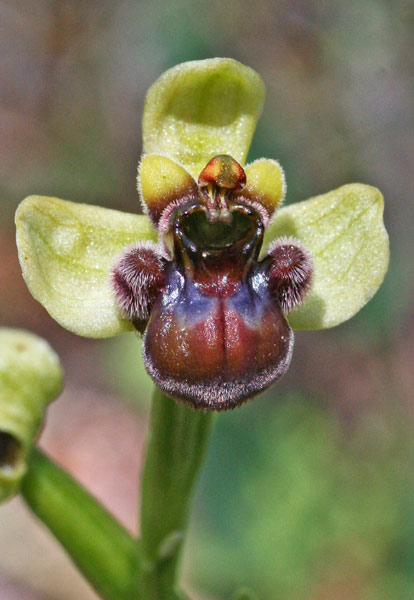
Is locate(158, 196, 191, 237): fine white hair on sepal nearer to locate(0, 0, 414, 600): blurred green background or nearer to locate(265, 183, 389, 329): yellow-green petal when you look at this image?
locate(265, 183, 389, 329): yellow-green petal

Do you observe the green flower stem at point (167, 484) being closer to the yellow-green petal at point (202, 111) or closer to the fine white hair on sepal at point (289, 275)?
the fine white hair on sepal at point (289, 275)

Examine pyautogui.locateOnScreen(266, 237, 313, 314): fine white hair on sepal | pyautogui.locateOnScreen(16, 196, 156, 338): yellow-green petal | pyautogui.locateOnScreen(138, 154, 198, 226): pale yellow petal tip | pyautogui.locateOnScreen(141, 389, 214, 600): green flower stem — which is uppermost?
pyautogui.locateOnScreen(138, 154, 198, 226): pale yellow petal tip

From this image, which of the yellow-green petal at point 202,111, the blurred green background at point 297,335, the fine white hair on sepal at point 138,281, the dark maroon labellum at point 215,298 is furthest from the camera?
the blurred green background at point 297,335

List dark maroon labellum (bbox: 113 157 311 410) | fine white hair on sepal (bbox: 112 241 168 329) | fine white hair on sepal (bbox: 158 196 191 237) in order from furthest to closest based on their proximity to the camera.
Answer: fine white hair on sepal (bbox: 158 196 191 237) → fine white hair on sepal (bbox: 112 241 168 329) → dark maroon labellum (bbox: 113 157 311 410)

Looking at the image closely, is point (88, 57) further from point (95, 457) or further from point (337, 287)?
point (337, 287)

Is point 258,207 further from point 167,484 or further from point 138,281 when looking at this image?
point 167,484

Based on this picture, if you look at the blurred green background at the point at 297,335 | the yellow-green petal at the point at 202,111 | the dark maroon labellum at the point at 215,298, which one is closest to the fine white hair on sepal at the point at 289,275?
the dark maroon labellum at the point at 215,298

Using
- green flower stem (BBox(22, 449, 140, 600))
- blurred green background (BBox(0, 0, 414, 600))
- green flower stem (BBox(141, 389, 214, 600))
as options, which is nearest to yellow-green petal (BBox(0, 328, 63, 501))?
green flower stem (BBox(22, 449, 140, 600))
